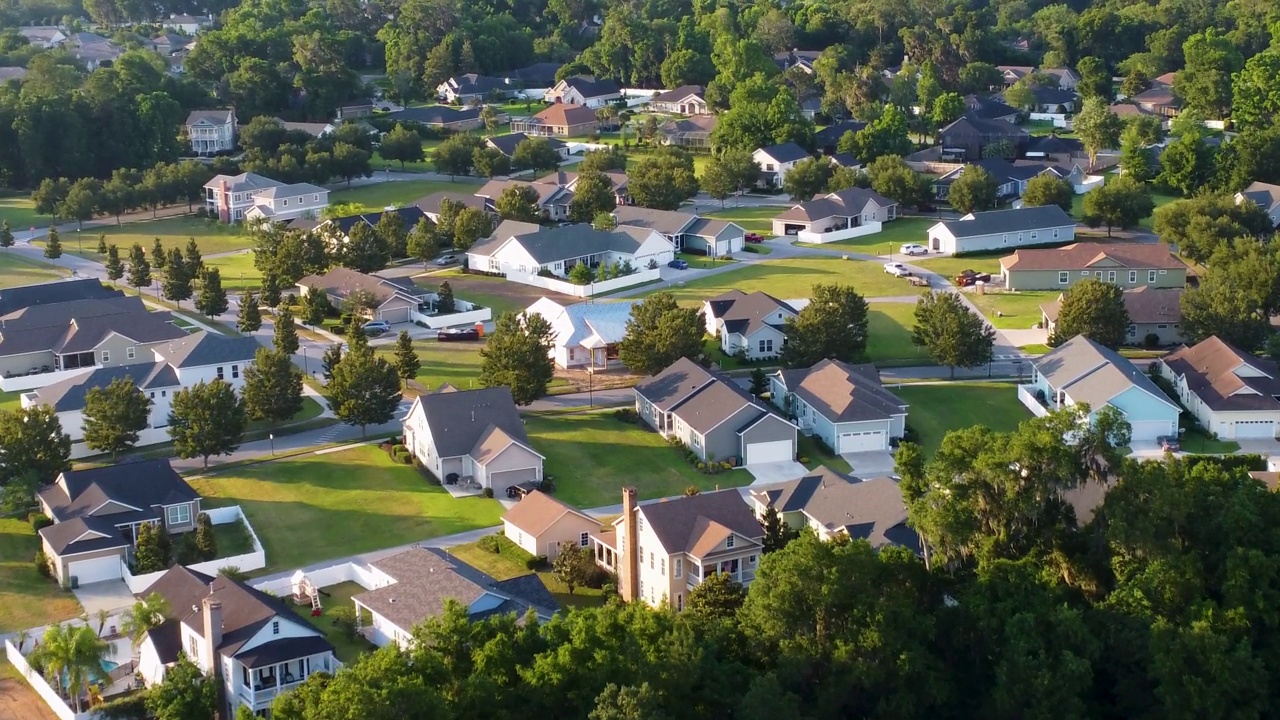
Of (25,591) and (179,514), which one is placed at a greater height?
(179,514)

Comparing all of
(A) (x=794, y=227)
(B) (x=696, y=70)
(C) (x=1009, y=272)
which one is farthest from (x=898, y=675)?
(B) (x=696, y=70)

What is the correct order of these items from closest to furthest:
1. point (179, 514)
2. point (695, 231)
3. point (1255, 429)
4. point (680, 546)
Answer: point (680, 546) < point (179, 514) < point (1255, 429) < point (695, 231)

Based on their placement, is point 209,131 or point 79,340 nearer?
point 79,340

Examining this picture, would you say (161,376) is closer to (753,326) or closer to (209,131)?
(753,326)

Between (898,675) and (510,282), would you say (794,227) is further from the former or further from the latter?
(898,675)

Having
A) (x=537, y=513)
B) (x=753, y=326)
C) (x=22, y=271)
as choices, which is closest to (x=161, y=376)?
(x=537, y=513)
